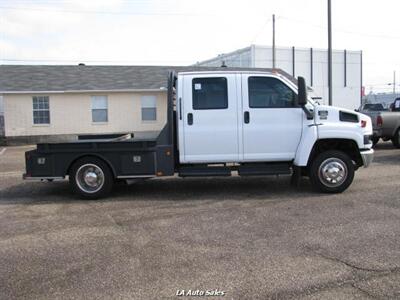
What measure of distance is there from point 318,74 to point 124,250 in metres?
51.1

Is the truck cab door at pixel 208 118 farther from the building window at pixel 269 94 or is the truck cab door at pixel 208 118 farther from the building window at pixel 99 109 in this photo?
the building window at pixel 99 109

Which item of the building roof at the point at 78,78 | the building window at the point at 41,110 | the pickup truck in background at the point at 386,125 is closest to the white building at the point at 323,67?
the building roof at the point at 78,78

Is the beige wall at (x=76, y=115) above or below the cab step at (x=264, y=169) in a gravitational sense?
above

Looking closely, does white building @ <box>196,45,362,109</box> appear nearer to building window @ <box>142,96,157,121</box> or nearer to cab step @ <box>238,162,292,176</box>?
building window @ <box>142,96,157,121</box>

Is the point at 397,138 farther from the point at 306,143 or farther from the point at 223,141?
the point at 223,141

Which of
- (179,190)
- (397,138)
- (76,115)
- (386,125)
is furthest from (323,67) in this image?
(179,190)

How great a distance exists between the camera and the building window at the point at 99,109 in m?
25.7

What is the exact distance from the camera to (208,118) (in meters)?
8.66

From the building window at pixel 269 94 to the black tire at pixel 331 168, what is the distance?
1.16 meters

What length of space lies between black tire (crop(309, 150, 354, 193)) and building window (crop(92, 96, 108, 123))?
18.5m

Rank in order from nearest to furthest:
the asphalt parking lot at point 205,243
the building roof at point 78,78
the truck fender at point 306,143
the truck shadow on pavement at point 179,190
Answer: the asphalt parking lot at point 205,243
the truck fender at point 306,143
the truck shadow on pavement at point 179,190
the building roof at point 78,78

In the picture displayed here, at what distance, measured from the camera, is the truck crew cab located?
28.5 ft

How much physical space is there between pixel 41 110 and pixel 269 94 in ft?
62.0

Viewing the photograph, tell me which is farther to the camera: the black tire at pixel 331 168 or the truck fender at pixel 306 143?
the black tire at pixel 331 168
